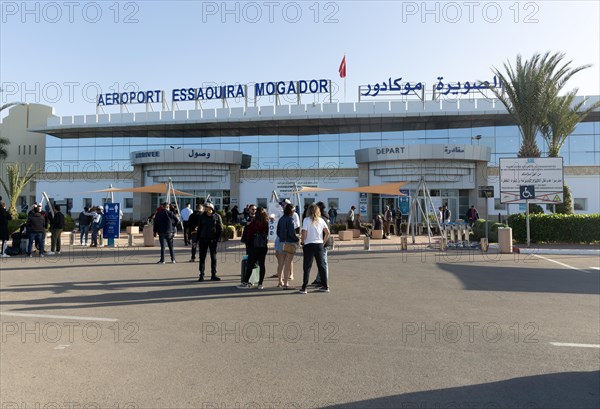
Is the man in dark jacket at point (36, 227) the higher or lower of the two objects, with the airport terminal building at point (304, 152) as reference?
lower

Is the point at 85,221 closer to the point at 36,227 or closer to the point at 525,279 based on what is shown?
the point at 36,227

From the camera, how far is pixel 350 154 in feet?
124

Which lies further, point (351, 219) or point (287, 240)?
point (351, 219)

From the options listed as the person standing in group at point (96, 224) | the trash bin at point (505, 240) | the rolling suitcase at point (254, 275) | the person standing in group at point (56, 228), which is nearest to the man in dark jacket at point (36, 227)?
the person standing in group at point (56, 228)

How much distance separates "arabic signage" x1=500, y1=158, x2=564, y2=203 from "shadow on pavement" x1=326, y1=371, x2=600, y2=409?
15.4 metres

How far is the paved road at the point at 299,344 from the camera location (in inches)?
150

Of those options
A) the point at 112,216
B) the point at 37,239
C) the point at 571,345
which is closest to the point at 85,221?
the point at 112,216

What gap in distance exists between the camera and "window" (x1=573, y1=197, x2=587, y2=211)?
112 ft

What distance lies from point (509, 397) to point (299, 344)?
2353 mm

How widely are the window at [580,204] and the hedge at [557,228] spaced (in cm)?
1839

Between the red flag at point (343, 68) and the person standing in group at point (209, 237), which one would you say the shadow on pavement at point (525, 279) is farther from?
the red flag at point (343, 68)

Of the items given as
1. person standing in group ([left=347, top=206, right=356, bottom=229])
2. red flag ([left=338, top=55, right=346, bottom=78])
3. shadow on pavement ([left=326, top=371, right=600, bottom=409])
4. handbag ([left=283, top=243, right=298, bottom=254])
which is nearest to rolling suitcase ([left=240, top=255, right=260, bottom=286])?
handbag ([left=283, top=243, right=298, bottom=254])

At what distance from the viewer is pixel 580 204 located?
34.1 metres

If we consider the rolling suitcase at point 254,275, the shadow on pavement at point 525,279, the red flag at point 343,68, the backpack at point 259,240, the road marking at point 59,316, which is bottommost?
the road marking at point 59,316
